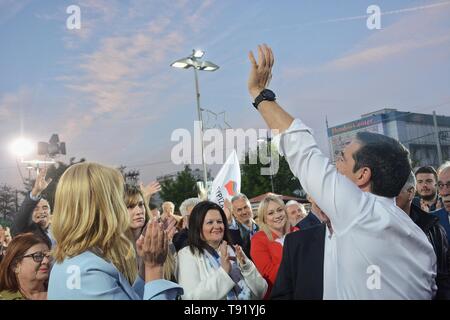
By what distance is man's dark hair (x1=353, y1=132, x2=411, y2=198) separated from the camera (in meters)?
1.42

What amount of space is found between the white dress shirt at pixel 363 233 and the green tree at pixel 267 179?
1.23 meters

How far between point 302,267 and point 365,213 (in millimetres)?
425

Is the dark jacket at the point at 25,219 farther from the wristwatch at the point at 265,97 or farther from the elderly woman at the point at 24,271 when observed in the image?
the wristwatch at the point at 265,97

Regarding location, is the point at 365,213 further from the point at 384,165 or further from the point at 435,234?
the point at 435,234

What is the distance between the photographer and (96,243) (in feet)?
4.77

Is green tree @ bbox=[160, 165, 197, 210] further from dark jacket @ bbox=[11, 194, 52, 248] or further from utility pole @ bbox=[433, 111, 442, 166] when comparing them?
utility pole @ bbox=[433, 111, 442, 166]

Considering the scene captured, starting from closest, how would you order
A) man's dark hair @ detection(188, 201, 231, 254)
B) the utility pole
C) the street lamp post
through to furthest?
man's dark hair @ detection(188, 201, 231, 254) < the utility pole < the street lamp post

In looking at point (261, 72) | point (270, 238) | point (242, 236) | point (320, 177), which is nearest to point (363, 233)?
point (320, 177)

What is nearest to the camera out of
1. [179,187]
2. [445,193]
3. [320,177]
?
[320,177]

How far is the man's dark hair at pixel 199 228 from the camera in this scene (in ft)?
7.06

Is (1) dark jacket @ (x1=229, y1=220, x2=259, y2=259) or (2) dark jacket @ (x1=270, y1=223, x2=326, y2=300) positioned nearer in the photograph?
(2) dark jacket @ (x1=270, y1=223, x2=326, y2=300)

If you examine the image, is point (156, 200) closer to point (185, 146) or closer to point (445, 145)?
point (185, 146)

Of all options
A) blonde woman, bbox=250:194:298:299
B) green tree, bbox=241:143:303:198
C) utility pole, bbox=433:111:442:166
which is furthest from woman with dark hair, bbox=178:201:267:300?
utility pole, bbox=433:111:442:166
